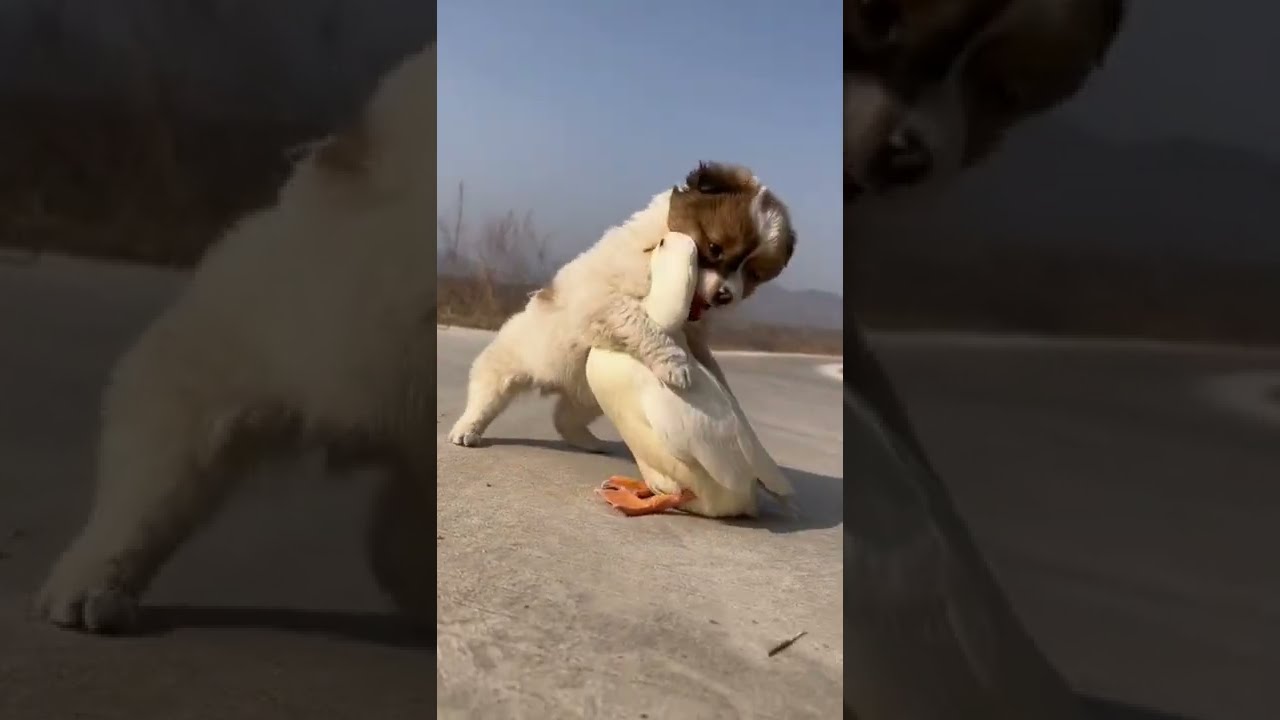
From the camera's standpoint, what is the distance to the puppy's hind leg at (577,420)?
0.91 meters

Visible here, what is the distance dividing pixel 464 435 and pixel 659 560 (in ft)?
0.85

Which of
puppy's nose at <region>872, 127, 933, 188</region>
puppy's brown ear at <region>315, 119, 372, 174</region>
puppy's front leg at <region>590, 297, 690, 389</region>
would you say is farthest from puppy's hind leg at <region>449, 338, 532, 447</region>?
puppy's nose at <region>872, 127, 933, 188</region>

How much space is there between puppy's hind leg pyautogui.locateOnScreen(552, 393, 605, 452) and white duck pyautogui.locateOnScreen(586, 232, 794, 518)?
21mm

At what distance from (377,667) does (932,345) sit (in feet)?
2.28

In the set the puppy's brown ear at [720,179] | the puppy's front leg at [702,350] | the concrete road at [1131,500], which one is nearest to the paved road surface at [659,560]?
the concrete road at [1131,500]

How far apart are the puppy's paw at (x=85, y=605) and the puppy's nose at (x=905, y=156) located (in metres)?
0.92

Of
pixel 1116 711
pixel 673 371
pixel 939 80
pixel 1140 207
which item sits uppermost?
pixel 939 80

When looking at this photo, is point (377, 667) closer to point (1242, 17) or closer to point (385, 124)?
point (385, 124)

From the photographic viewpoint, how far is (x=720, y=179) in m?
0.87

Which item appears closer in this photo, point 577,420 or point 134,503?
point 134,503

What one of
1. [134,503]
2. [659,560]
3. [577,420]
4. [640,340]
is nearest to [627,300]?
[640,340]

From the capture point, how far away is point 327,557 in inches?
32.5

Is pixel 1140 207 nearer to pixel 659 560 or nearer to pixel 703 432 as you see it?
pixel 703 432

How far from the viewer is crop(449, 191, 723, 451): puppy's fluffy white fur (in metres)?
0.87
